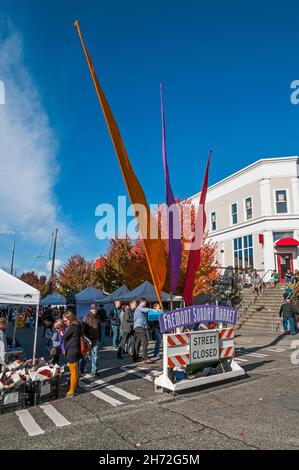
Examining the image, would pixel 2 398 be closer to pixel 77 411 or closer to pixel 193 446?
pixel 77 411

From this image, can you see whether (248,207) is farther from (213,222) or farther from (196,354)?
(196,354)

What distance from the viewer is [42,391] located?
20.8 feet

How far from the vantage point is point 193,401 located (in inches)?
241

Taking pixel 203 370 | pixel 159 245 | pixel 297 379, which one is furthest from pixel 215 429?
pixel 159 245

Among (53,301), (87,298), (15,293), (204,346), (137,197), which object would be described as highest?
(137,197)

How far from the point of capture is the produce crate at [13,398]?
5.77 meters

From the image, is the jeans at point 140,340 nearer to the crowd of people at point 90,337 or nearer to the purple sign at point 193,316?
the crowd of people at point 90,337

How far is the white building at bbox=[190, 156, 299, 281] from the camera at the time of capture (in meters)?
23.6

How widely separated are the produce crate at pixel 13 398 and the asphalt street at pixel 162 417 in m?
0.19

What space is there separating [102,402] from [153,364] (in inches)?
141

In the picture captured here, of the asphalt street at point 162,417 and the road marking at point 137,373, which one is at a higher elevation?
the asphalt street at point 162,417

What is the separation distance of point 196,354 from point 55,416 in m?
3.05

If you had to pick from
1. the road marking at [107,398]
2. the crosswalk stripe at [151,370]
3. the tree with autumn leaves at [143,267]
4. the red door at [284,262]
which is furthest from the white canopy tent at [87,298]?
the red door at [284,262]

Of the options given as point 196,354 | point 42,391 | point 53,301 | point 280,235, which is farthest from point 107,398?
point 280,235
